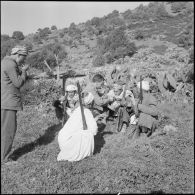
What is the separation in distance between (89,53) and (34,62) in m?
6.77

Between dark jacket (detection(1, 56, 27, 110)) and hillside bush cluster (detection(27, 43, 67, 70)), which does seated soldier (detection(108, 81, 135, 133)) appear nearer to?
dark jacket (detection(1, 56, 27, 110))

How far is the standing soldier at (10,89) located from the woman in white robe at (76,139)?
37.6 inches

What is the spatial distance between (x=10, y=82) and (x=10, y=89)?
0.39 ft

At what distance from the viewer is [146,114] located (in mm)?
7953

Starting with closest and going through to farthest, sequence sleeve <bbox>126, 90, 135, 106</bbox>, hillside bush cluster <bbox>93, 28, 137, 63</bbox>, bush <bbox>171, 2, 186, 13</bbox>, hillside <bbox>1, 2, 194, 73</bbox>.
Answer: sleeve <bbox>126, 90, 135, 106</bbox>
hillside bush cluster <bbox>93, 28, 137, 63</bbox>
hillside <bbox>1, 2, 194, 73</bbox>
bush <bbox>171, 2, 186, 13</bbox>

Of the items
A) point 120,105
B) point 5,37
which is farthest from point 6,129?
point 5,37

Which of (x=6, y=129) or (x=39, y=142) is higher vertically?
(x=6, y=129)

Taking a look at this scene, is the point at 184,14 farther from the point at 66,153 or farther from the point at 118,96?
the point at 66,153

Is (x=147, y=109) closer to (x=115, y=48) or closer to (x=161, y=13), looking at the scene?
(x=115, y=48)

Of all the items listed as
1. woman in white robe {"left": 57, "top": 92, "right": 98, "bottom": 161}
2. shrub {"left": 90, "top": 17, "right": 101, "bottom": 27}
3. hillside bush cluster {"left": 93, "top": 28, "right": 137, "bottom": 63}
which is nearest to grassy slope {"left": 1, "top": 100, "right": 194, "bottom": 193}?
woman in white robe {"left": 57, "top": 92, "right": 98, "bottom": 161}

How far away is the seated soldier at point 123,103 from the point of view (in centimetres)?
856

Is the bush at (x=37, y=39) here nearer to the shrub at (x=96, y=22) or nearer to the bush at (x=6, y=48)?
the bush at (x=6, y=48)

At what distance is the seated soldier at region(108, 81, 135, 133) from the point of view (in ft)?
28.1

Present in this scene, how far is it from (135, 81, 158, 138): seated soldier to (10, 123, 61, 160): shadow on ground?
1.95 metres
